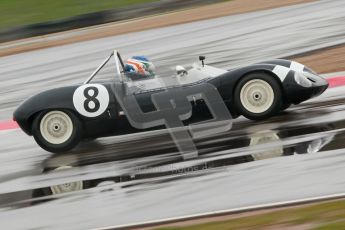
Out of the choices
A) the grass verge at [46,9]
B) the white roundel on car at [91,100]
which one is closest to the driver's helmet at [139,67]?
the white roundel on car at [91,100]

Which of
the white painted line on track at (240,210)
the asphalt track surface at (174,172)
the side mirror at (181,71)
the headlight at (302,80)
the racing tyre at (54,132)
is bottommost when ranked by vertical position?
the white painted line on track at (240,210)

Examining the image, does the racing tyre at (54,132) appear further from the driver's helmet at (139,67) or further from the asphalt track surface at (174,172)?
the driver's helmet at (139,67)

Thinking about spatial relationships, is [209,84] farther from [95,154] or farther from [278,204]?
[278,204]

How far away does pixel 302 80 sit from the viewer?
29.7 feet

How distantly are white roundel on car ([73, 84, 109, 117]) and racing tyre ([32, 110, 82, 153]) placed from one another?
0.25m

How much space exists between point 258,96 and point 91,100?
7.08 ft

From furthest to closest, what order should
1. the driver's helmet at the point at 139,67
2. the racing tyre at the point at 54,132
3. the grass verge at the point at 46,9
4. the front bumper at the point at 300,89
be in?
the grass verge at the point at 46,9
the driver's helmet at the point at 139,67
the racing tyre at the point at 54,132
the front bumper at the point at 300,89

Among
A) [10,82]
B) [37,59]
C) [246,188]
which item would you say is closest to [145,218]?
[246,188]

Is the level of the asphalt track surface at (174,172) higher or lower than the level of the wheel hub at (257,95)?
lower

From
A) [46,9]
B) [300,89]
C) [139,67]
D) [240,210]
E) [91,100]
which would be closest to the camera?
[240,210]

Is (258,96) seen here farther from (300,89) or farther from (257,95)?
(300,89)

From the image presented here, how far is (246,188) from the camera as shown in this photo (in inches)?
267

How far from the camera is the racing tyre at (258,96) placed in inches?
357

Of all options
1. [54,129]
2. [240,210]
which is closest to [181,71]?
[54,129]
